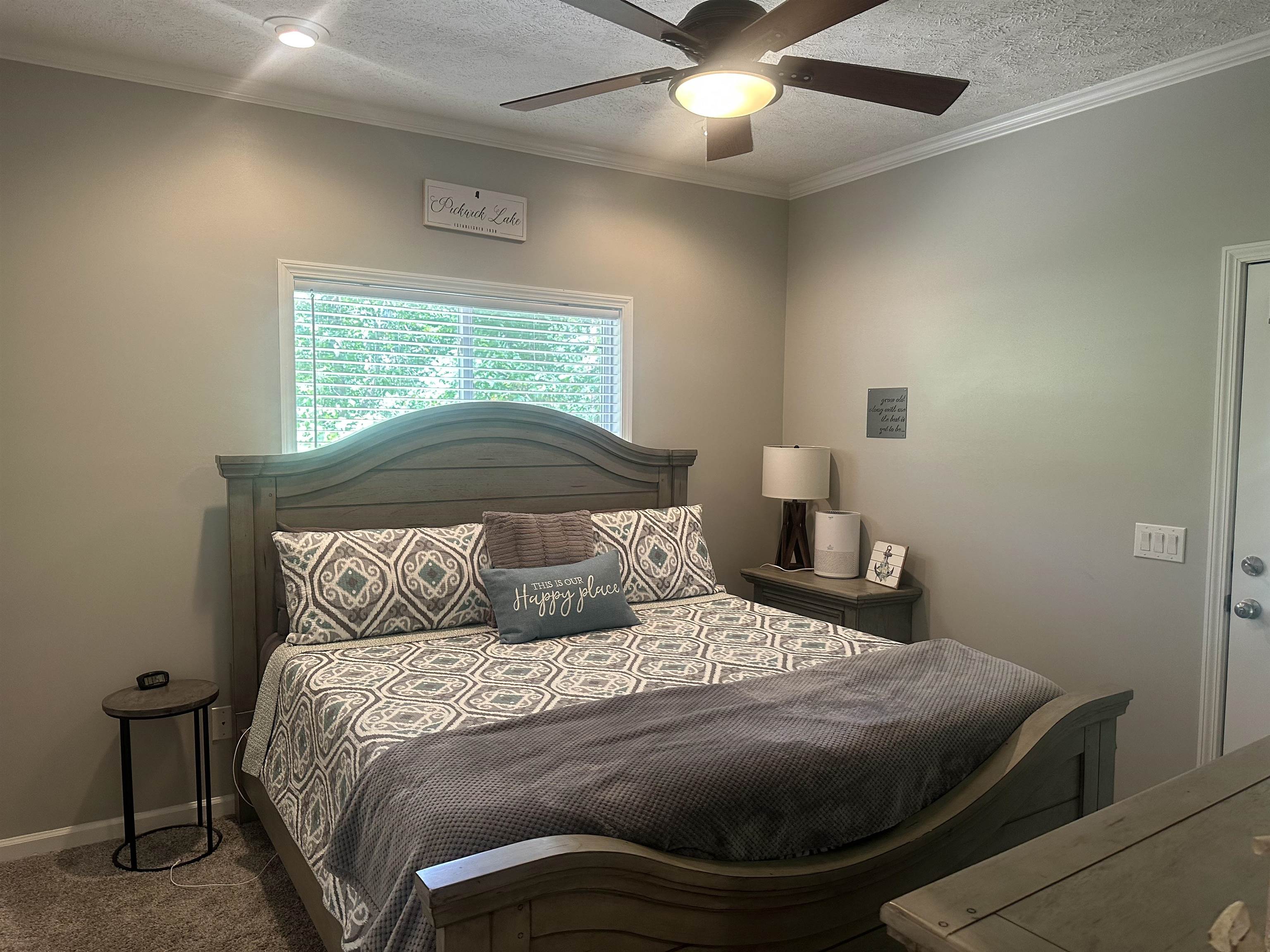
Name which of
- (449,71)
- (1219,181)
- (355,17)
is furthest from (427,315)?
(1219,181)

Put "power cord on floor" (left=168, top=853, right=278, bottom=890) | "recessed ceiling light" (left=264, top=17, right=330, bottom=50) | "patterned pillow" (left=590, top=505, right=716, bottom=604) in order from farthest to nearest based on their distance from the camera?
A: 1. "patterned pillow" (left=590, top=505, right=716, bottom=604)
2. "power cord on floor" (left=168, top=853, right=278, bottom=890)
3. "recessed ceiling light" (left=264, top=17, right=330, bottom=50)

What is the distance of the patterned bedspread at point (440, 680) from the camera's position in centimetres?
204

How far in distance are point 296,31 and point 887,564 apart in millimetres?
2975

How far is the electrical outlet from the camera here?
3.05m

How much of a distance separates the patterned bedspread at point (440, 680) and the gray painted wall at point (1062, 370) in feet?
2.80

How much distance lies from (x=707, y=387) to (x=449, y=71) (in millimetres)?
1845

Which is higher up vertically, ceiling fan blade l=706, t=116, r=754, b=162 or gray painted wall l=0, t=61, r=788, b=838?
ceiling fan blade l=706, t=116, r=754, b=162

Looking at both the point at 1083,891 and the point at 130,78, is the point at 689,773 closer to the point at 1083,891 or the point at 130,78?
the point at 1083,891

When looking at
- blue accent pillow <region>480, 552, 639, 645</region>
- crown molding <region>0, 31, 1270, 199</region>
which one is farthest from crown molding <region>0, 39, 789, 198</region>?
blue accent pillow <region>480, 552, 639, 645</region>

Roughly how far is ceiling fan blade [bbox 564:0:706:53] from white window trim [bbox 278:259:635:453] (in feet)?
5.65

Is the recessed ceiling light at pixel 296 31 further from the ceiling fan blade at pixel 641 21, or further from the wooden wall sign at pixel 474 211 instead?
the ceiling fan blade at pixel 641 21

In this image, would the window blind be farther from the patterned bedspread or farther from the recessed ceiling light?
the patterned bedspread

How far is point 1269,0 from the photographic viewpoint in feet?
7.66

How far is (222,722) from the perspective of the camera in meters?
3.06
